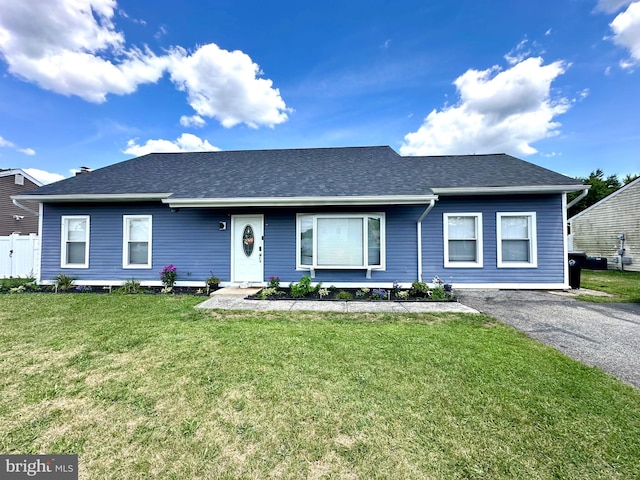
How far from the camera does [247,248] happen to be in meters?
8.23

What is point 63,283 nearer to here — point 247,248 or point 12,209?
point 247,248

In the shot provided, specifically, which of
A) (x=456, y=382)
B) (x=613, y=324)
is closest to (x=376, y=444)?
(x=456, y=382)

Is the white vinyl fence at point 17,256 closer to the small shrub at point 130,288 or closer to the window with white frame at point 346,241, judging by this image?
the small shrub at point 130,288

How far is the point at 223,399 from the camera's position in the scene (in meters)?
2.51

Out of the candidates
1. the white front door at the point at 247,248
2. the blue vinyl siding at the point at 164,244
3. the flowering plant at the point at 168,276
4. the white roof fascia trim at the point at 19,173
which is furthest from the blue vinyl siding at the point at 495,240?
the white roof fascia trim at the point at 19,173

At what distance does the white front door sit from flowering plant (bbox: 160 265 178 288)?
1.76 m

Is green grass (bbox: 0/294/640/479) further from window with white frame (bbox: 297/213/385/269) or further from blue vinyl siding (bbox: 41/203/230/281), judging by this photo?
blue vinyl siding (bbox: 41/203/230/281)

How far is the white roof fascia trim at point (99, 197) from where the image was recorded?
7902 mm

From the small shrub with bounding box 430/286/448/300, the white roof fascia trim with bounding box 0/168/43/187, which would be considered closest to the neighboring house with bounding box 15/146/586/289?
the small shrub with bounding box 430/286/448/300

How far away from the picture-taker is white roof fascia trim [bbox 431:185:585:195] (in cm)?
733

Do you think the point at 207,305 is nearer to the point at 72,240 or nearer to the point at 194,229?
the point at 194,229

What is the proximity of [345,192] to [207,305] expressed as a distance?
4.43 meters

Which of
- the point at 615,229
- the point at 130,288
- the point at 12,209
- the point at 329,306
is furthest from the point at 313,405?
the point at 12,209

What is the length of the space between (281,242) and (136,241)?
460 cm
